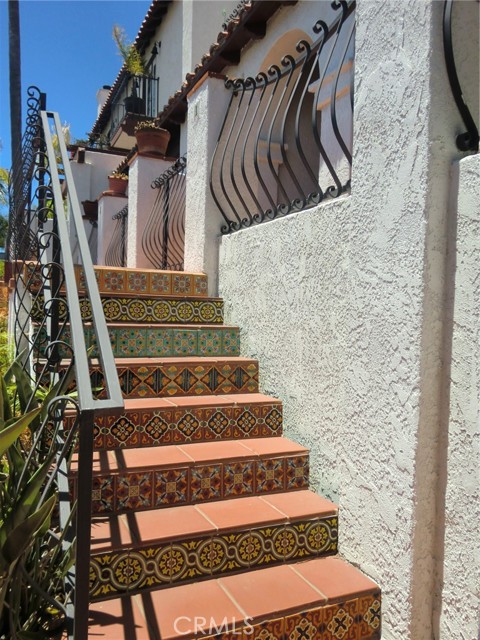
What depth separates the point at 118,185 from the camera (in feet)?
25.5

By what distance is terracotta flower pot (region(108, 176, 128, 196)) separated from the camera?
773 cm

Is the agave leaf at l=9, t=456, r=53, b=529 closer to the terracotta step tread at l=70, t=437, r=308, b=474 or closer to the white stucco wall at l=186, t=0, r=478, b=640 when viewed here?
the terracotta step tread at l=70, t=437, r=308, b=474

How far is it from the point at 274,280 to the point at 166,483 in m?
1.27

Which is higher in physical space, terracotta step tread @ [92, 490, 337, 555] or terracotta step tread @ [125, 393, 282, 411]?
terracotta step tread @ [125, 393, 282, 411]

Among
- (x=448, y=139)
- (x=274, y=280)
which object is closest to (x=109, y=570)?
(x=274, y=280)

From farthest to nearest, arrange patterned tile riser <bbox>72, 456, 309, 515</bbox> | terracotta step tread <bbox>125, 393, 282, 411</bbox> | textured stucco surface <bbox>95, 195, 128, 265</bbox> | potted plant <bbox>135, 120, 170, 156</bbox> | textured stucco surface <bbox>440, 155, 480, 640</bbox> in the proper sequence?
textured stucco surface <bbox>95, 195, 128, 265</bbox> < potted plant <bbox>135, 120, 170, 156</bbox> < terracotta step tread <bbox>125, 393, 282, 411</bbox> < patterned tile riser <bbox>72, 456, 309, 515</bbox> < textured stucco surface <bbox>440, 155, 480, 640</bbox>

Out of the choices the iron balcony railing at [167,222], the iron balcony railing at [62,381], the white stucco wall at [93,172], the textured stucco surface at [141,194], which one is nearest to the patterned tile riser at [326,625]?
the iron balcony railing at [62,381]

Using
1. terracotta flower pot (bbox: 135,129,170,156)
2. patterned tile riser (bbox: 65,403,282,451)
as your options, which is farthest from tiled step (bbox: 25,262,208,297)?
terracotta flower pot (bbox: 135,129,170,156)

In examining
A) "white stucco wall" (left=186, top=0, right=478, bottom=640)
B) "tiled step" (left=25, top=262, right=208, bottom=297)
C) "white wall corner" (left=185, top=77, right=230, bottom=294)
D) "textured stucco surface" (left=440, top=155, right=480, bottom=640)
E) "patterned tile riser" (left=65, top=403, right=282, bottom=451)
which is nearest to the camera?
"textured stucco surface" (left=440, top=155, right=480, bottom=640)

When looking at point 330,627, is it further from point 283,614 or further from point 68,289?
point 68,289

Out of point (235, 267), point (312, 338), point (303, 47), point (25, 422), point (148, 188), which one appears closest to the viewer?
point (25, 422)

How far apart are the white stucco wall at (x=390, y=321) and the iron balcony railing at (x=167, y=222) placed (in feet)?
9.58

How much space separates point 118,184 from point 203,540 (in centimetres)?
671

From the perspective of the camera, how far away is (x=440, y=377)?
1.81 m
